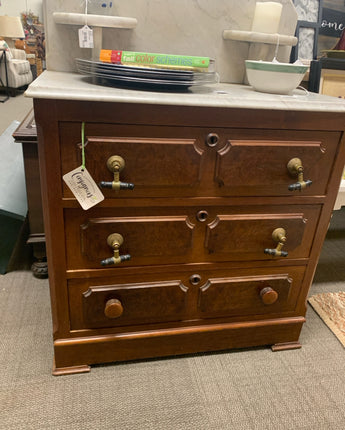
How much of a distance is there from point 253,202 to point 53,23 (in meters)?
0.81

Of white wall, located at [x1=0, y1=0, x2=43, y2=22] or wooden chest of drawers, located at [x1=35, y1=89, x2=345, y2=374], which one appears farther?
white wall, located at [x1=0, y1=0, x2=43, y2=22]

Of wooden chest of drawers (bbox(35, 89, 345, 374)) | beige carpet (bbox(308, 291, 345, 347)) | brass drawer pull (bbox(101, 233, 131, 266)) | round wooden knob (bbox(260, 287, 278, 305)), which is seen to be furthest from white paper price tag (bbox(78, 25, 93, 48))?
beige carpet (bbox(308, 291, 345, 347))

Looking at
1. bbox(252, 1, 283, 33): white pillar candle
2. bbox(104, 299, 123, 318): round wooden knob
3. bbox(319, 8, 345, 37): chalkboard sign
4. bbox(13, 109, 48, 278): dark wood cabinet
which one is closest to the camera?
bbox(104, 299, 123, 318): round wooden knob

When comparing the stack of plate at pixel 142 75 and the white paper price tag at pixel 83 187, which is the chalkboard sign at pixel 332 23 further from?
the white paper price tag at pixel 83 187

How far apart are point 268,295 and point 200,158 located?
1.57 ft

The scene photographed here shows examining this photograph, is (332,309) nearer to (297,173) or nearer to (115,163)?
(297,173)

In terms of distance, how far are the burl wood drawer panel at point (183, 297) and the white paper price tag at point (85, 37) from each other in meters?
0.68

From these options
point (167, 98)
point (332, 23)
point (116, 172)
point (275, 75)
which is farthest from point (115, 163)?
point (332, 23)

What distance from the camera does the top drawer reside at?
78 centimetres

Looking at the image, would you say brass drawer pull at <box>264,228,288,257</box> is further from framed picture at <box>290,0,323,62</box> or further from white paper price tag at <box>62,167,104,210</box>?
framed picture at <box>290,0,323,62</box>

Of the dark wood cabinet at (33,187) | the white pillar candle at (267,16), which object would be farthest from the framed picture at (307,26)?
the dark wood cabinet at (33,187)

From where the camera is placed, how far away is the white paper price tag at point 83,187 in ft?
2.57

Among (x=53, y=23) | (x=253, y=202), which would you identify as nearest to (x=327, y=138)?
(x=253, y=202)

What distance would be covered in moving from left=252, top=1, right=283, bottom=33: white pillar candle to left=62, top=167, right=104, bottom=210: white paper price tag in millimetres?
745
